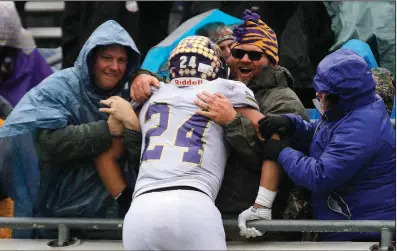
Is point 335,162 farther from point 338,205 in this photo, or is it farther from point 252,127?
point 252,127

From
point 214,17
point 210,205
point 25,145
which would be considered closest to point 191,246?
point 210,205

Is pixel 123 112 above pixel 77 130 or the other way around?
above

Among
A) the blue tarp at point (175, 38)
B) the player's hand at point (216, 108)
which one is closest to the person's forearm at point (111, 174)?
the player's hand at point (216, 108)

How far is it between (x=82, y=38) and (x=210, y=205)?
3.43 meters

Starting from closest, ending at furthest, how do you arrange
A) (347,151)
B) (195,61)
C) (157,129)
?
(347,151), (157,129), (195,61)

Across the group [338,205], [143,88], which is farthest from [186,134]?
[338,205]

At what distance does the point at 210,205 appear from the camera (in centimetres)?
377

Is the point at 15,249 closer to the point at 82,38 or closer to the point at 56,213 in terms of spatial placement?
the point at 56,213

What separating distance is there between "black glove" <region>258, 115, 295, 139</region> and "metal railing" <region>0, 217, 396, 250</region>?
0.44 meters

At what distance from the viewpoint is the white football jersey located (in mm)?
3824

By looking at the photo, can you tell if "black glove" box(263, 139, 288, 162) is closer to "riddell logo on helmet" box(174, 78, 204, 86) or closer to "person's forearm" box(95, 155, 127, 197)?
"riddell logo on helmet" box(174, 78, 204, 86)

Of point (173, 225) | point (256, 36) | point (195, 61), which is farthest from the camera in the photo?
point (256, 36)

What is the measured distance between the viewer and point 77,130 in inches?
168

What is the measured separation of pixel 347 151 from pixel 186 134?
2.50ft
